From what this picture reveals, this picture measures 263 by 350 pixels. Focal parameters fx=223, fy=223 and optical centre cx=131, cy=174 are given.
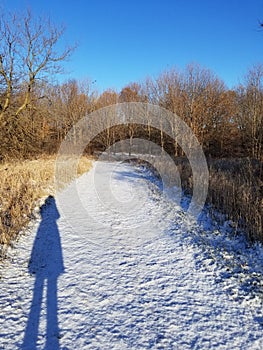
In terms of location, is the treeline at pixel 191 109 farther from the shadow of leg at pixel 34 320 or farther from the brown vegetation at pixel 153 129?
the shadow of leg at pixel 34 320

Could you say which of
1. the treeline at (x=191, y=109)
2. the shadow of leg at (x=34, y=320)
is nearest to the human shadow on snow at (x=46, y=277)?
the shadow of leg at (x=34, y=320)

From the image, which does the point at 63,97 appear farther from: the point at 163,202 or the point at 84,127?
the point at 163,202

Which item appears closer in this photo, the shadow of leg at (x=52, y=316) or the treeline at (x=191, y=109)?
the shadow of leg at (x=52, y=316)

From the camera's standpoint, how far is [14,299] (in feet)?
9.71

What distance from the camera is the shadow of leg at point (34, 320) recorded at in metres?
2.32

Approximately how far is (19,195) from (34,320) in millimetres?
5084

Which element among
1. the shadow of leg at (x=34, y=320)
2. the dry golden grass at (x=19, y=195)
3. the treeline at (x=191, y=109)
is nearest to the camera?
the shadow of leg at (x=34, y=320)

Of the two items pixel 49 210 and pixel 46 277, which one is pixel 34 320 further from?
pixel 49 210

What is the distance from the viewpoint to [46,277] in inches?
137

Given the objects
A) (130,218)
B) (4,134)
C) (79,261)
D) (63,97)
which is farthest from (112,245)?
(63,97)

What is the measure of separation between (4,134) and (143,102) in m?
23.5

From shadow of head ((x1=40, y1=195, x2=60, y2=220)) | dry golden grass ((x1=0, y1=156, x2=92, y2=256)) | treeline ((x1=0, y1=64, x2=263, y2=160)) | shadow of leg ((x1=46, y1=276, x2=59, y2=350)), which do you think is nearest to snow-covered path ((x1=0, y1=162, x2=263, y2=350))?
shadow of leg ((x1=46, y1=276, x2=59, y2=350))

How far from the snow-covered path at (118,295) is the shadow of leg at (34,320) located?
1 centimetres

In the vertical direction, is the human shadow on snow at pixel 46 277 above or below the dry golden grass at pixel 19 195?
below
